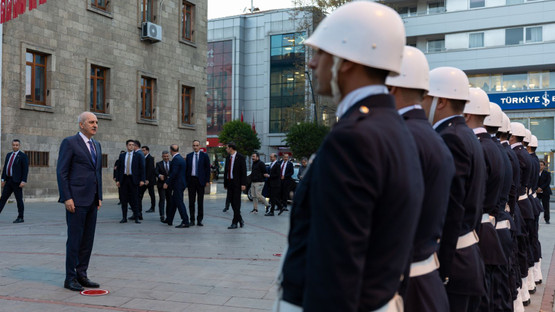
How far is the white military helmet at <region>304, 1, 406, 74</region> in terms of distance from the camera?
184 cm

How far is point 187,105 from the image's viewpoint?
2923 centimetres

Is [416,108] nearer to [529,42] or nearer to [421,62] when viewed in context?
[421,62]

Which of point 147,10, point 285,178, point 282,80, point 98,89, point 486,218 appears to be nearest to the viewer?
point 486,218

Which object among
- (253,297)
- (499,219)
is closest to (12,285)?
(253,297)

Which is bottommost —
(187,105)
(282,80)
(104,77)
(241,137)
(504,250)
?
(504,250)

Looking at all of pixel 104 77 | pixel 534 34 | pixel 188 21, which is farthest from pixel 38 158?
pixel 534 34

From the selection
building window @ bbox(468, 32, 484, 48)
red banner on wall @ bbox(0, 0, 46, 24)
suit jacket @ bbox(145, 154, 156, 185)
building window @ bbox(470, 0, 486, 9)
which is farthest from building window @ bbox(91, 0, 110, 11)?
building window @ bbox(470, 0, 486, 9)

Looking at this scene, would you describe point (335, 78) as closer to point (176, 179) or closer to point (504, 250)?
point (504, 250)

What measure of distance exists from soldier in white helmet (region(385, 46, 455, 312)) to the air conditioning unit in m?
23.7

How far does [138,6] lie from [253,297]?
22.0 metres

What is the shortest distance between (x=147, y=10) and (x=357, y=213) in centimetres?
2623

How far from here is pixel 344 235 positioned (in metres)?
1.61

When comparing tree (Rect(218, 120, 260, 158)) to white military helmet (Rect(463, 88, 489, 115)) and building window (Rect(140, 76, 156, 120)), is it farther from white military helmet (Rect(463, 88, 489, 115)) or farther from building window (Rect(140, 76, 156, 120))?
white military helmet (Rect(463, 88, 489, 115))

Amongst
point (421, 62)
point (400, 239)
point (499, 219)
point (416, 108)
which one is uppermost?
point (421, 62)
